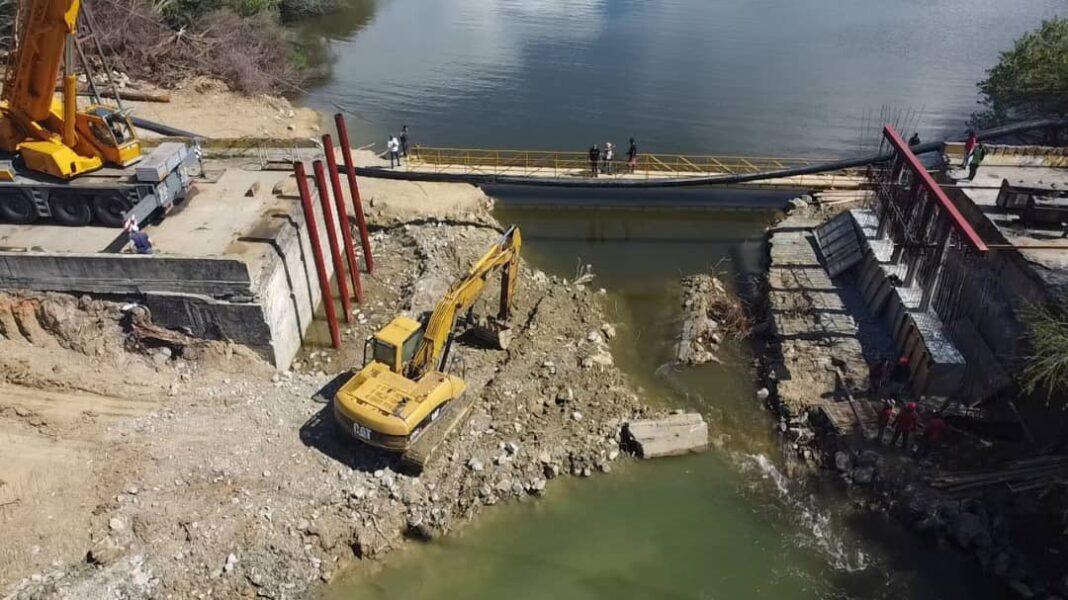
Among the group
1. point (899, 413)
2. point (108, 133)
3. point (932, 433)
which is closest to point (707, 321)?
point (899, 413)

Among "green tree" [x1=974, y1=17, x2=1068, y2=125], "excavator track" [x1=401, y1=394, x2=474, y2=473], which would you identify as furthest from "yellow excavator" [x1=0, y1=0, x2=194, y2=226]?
"green tree" [x1=974, y1=17, x2=1068, y2=125]

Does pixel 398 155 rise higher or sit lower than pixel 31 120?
lower

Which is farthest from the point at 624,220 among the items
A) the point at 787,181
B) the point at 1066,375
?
the point at 1066,375

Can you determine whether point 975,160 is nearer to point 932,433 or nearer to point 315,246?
point 932,433

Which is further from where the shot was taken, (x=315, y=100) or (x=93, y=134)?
(x=315, y=100)

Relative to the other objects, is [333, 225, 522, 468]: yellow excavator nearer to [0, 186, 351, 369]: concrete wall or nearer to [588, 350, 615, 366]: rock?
[0, 186, 351, 369]: concrete wall

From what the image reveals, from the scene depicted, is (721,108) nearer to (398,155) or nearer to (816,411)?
(398,155)
